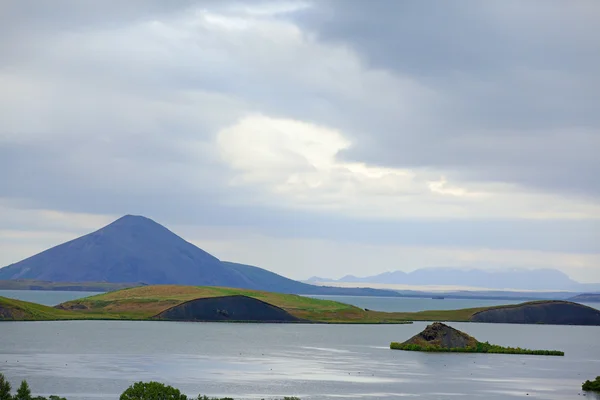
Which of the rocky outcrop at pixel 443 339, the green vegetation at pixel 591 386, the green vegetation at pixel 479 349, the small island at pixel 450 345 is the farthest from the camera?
the rocky outcrop at pixel 443 339

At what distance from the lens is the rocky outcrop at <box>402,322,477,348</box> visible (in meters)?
172

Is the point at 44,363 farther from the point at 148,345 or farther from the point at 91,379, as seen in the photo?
the point at 148,345

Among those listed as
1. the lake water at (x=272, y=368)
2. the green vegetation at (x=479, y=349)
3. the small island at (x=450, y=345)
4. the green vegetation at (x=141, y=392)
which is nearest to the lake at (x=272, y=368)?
the lake water at (x=272, y=368)

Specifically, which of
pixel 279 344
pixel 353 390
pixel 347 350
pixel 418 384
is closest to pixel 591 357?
pixel 347 350

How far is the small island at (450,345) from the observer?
170000 millimetres

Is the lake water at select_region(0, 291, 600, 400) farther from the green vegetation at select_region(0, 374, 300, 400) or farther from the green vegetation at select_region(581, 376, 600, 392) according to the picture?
the green vegetation at select_region(0, 374, 300, 400)

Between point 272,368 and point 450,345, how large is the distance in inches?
2212

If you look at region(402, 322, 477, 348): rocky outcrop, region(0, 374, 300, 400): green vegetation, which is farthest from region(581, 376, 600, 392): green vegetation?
region(402, 322, 477, 348): rocky outcrop

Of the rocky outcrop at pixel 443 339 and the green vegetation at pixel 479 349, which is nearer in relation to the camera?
the green vegetation at pixel 479 349

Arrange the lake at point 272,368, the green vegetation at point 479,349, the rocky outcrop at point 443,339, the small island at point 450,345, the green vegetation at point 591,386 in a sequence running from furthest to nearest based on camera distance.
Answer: the rocky outcrop at point 443,339
the small island at point 450,345
the green vegetation at point 479,349
the green vegetation at point 591,386
the lake at point 272,368

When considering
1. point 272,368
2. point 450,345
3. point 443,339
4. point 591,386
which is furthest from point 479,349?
point 591,386

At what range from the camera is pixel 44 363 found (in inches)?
4734

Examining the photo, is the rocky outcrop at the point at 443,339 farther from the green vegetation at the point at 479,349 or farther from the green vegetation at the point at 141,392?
the green vegetation at the point at 141,392

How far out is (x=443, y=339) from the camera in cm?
17250
